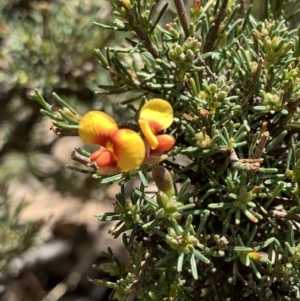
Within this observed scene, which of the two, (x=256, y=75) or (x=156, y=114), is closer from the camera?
(x=156, y=114)

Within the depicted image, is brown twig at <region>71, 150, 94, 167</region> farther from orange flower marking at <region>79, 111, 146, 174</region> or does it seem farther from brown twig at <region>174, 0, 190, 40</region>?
brown twig at <region>174, 0, 190, 40</region>

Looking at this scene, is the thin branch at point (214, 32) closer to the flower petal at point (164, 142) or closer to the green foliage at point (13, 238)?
the flower petal at point (164, 142)

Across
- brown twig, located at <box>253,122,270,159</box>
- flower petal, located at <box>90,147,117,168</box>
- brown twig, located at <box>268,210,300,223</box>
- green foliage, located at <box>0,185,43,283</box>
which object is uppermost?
flower petal, located at <box>90,147,117,168</box>

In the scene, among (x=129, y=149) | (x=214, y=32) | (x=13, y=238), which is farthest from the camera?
(x=13, y=238)

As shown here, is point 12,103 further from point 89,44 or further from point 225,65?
point 225,65

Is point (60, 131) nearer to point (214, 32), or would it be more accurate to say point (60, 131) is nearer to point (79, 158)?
point (79, 158)

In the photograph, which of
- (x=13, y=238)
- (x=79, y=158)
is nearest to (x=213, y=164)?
(x=79, y=158)

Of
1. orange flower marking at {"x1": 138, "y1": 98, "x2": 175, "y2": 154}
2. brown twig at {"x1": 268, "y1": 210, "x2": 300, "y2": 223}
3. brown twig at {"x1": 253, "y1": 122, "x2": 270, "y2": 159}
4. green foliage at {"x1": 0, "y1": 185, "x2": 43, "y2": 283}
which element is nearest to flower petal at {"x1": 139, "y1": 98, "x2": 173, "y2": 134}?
orange flower marking at {"x1": 138, "y1": 98, "x2": 175, "y2": 154}
